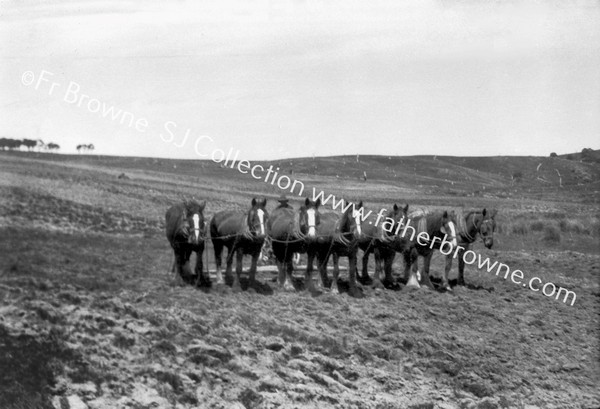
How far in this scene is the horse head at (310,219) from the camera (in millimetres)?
17594

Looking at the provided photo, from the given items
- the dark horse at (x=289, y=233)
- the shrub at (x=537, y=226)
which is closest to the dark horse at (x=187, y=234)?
the dark horse at (x=289, y=233)

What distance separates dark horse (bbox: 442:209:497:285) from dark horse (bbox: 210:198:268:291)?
560 cm

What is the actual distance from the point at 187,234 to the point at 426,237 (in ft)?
22.5

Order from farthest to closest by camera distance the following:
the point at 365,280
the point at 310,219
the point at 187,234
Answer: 1. the point at 365,280
2. the point at 310,219
3. the point at 187,234

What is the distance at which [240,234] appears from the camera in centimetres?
1738

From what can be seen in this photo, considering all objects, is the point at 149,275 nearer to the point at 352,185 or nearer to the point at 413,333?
the point at 413,333

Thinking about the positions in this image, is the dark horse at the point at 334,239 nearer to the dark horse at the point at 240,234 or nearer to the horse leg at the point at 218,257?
the dark horse at the point at 240,234

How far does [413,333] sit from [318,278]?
424 centimetres

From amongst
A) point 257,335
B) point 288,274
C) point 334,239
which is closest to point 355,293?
point 334,239

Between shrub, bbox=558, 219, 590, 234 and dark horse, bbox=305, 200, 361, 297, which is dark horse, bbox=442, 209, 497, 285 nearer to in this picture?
dark horse, bbox=305, 200, 361, 297

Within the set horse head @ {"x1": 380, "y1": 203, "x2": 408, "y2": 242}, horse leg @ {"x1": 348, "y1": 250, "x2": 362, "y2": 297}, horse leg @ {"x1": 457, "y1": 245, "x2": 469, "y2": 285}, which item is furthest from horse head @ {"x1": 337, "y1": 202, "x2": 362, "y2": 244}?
horse leg @ {"x1": 457, "y1": 245, "x2": 469, "y2": 285}

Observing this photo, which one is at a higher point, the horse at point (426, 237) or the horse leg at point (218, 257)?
the horse at point (426, 237)

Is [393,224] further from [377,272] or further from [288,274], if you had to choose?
[288,274]

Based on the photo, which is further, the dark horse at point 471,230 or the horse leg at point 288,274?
the dark horse at point 471,230
